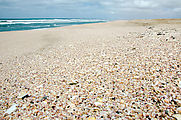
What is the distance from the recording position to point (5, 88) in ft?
11.5

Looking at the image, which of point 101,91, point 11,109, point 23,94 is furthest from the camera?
point 23,94

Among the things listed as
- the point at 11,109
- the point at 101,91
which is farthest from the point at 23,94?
the point at 101,91

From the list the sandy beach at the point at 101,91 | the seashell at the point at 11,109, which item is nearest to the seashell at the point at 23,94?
the sandy beach at the point at 101,91

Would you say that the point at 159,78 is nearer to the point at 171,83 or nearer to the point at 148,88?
the point at 171,83

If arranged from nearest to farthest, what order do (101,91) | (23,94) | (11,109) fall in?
1. (11,109)
2. (101,91)
3. (23,94)

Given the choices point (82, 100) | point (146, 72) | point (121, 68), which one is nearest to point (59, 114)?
point (82, 100)

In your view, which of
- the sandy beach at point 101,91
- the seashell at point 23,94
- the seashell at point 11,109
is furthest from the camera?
the seashell at point 23,94

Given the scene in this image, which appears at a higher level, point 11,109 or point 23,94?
point 23,94

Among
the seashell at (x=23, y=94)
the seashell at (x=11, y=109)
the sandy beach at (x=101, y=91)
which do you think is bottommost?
the seashell at (x=11, y=109)

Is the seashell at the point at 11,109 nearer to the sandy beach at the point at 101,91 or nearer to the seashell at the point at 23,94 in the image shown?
the sandy beach at the point at 101,91

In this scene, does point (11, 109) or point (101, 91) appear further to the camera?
point (101, 91)

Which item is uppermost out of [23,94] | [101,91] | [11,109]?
[101,91]

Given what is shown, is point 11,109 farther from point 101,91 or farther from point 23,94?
point 101,91

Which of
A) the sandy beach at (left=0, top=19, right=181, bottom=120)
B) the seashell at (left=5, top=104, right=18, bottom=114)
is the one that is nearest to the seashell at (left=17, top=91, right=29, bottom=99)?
the sandy beach at (left=0, top=19, right=181, bottom=120)
